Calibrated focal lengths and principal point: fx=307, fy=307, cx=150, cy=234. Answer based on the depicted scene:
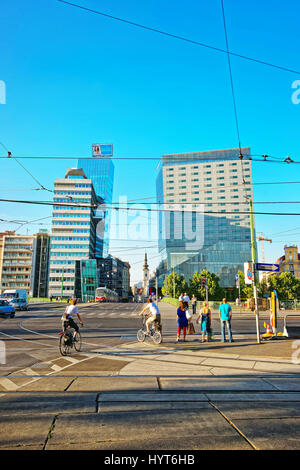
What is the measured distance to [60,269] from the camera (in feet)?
380

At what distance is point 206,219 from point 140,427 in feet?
409

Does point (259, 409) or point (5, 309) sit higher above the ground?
point (5, 309)

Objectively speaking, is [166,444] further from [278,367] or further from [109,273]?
[109,273]

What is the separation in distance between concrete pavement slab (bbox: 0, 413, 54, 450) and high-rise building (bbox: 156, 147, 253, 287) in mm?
90091

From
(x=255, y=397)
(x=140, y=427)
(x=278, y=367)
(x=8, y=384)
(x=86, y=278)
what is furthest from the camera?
(x=86, y=278)

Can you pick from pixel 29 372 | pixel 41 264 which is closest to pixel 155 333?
pixel 29 372

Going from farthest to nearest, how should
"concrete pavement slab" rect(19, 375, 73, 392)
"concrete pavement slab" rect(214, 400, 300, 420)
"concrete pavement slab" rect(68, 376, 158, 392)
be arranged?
1. "concrete pavement slab" rect(68, 376, 158, 392)
2. "concrete pavement slab" rect(19, 375, 73, 392)
3. "concrete pavement slab" rect(214, 400, 300, 420)

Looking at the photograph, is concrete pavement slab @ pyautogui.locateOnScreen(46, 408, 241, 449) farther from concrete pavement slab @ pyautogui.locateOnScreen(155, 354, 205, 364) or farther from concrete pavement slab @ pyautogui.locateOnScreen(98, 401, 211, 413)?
concrete pavement slab @ pyautogui.locateOnScreen(155, 354, 205, 364)

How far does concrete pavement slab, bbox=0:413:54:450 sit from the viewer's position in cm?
381

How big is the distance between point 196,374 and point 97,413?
11.5 ft

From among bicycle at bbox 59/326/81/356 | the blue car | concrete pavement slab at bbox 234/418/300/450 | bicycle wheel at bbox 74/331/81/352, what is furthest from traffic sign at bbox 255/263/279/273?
the blue car

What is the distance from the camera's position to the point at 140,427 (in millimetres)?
4320

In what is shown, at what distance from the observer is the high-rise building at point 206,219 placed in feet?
333
